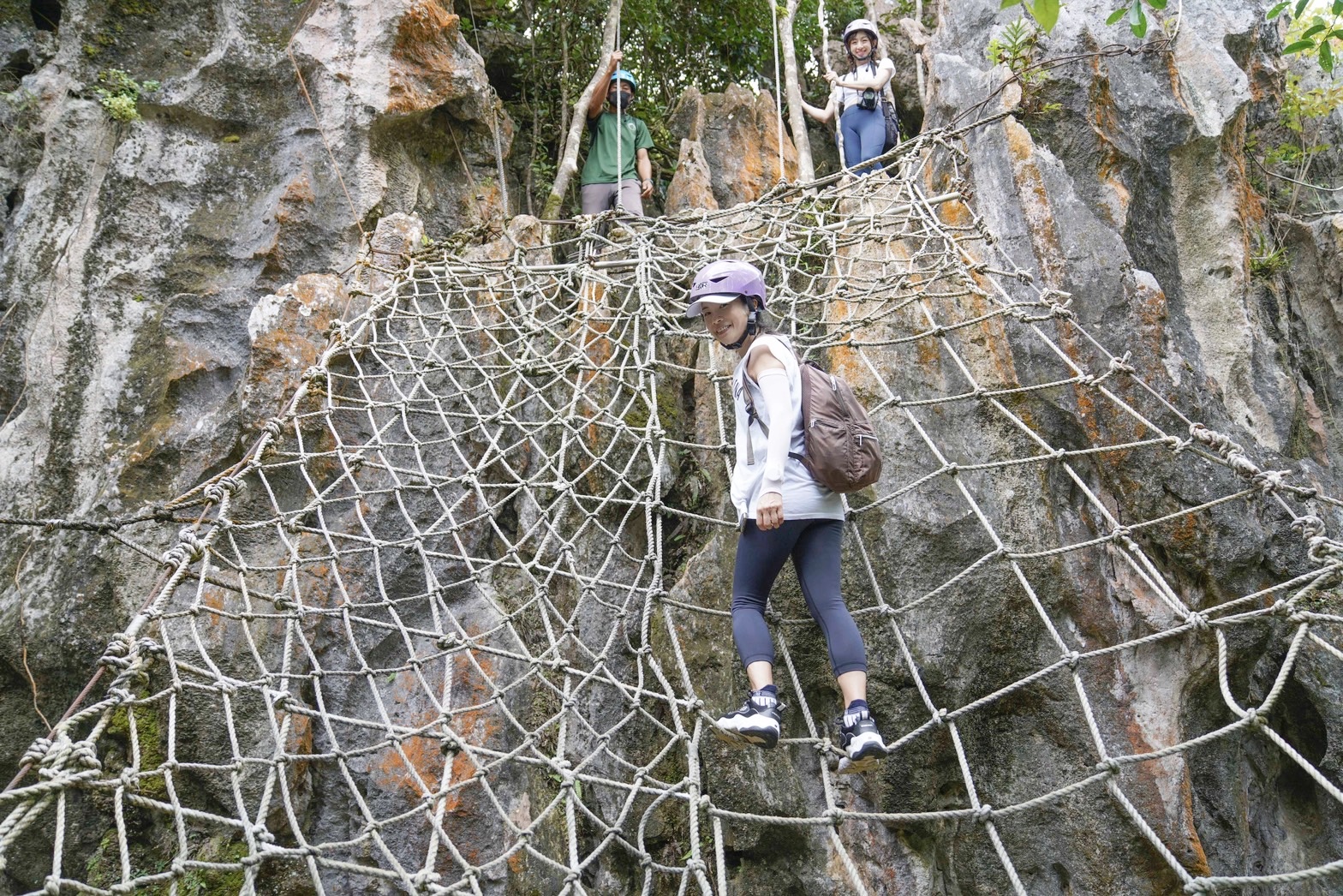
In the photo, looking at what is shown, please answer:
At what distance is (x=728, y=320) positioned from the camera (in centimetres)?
241

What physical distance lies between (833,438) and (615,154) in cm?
338

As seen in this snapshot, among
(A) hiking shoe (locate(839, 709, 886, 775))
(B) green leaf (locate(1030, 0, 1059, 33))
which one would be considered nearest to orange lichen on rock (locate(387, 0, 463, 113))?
(B) green leaf (locate(1030, 0, 1059, 33))

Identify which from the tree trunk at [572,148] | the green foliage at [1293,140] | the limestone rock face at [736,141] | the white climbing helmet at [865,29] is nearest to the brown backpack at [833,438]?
the white climbing helmet at [865,29]

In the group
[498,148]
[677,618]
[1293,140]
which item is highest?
[498,148]

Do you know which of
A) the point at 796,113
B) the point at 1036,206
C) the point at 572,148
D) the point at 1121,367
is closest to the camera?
the point at 1121,367

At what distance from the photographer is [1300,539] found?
3090 mm

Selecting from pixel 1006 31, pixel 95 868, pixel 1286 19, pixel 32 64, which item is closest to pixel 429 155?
pixel 32 64

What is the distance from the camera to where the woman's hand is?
2.13 meters

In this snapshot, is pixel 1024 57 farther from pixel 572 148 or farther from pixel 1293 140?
pixel 572 148

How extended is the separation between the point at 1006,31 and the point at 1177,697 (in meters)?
3.17

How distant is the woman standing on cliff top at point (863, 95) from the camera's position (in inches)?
183

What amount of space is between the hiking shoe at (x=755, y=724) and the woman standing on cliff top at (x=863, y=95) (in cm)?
329

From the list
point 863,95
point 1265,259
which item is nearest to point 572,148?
point 863,95

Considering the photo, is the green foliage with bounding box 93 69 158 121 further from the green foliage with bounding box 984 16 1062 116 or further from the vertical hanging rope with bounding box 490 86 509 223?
the green foliage with bounding box 984 16 1062 116
